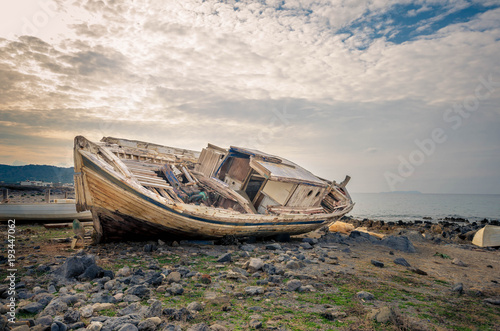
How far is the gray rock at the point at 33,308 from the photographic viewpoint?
13.4 feet

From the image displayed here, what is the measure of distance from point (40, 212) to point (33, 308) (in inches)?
521

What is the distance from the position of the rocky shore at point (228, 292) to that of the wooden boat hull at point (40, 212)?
6772mm

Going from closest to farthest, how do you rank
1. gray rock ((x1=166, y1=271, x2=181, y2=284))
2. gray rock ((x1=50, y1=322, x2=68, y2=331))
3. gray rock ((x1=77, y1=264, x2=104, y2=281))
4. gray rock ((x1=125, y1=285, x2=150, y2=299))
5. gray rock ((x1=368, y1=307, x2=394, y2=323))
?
1. gray rock ((x1=50, y1=322, x2=68, y2=331))
2. gray rock ((x1=368, y1=307, x2=394, y2=323))
3. gray rock ((x1=125, y1=285, x2=150, y2=299))
4. gray rock ((x1=77, y1=264, x2=104, y2=281))
5. gray rock ((x1=166, y1=271, x2=181, y2=284))

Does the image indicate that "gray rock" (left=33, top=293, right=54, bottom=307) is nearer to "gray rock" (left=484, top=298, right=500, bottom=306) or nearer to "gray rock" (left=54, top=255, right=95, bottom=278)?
"gray rock" (left=54, top=255, right=95, bottom=278)

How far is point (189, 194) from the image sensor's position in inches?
430

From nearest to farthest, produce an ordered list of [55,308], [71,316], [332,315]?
[71,316], [55,308], [332,315]

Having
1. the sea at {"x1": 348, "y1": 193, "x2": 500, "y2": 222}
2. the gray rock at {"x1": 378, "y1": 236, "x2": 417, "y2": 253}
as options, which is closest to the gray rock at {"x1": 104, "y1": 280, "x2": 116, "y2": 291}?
the gray rock at {"x1": 378, "y1": 236, "x2": 417, "y2": 253}

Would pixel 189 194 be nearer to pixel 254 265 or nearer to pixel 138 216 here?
pixel 138 216

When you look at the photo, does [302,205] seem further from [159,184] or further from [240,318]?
[240,318]

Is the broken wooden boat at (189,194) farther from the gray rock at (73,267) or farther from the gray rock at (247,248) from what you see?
the gray rock at (73,267)

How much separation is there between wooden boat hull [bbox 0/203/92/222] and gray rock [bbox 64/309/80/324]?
512 inches

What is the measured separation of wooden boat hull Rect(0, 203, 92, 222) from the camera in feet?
46.5

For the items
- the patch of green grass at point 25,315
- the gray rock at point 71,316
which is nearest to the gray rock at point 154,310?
the gray rock at point 71,316

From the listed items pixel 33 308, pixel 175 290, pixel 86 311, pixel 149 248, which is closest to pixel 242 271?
pixel 175 290
